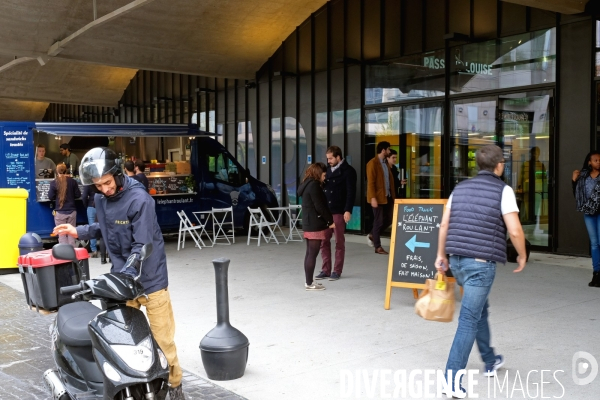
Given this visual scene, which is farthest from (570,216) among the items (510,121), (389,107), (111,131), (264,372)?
(111,131)

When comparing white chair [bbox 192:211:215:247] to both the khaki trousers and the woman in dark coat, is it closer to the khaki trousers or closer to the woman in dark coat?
the woman in dark coat

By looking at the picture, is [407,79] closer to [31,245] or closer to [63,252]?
[31,245]

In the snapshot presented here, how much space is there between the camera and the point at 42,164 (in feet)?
40.0

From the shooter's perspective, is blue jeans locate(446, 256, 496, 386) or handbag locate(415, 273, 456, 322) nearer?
blue jeans locate(446, 256, 496, 386)

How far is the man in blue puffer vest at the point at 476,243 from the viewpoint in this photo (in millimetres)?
4273

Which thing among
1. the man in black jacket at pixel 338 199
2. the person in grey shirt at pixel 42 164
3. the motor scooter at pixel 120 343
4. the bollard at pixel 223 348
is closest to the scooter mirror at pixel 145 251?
the motor scooter at pixel 120 343

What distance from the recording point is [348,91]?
1455 centimetres

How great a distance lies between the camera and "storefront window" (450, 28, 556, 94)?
10.7 meters

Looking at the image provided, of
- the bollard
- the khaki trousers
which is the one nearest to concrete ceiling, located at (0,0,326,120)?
the bollard

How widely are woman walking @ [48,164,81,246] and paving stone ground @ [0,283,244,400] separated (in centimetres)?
330

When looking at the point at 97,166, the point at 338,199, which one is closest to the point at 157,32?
the point at 338,199

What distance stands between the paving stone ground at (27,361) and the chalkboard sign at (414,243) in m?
2.75

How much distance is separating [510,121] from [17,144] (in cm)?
873

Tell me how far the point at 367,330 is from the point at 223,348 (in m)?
1.79
